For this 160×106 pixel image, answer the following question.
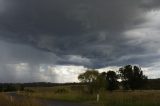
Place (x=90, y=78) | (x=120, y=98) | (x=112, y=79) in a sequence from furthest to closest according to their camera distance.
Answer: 1. (x=112, y=79)
2. (x=90, y=78)
3. (x=120, y=98)

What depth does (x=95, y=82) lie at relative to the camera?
59500 millimetres

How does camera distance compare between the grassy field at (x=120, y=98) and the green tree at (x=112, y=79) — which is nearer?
the grassy field at (x=120, y=98)

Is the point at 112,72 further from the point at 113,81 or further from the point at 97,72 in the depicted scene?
the point at 97,72

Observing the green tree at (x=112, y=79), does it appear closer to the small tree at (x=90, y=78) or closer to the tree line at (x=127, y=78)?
the tree line at (x=127, y=78)

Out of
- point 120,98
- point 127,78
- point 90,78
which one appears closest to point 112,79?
point 127,78

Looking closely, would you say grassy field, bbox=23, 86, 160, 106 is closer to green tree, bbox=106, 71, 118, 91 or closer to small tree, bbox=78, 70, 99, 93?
small tree, bbox=78, 70, 99, 93

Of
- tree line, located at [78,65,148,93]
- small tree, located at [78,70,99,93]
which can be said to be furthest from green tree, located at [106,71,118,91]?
small tree, located at [78,70,99,93]

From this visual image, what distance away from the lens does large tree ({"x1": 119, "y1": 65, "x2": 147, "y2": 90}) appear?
92.2 metres

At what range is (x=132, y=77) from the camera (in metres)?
92.2

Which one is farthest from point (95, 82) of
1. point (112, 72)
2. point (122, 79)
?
point (122, 79)

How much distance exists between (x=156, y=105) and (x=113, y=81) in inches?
2512

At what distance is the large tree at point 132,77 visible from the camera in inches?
3632

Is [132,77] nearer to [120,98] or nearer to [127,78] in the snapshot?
[127,78]

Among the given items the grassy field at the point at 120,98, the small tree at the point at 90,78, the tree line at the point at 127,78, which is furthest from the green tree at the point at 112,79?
the grassy field at the point at 120,98
